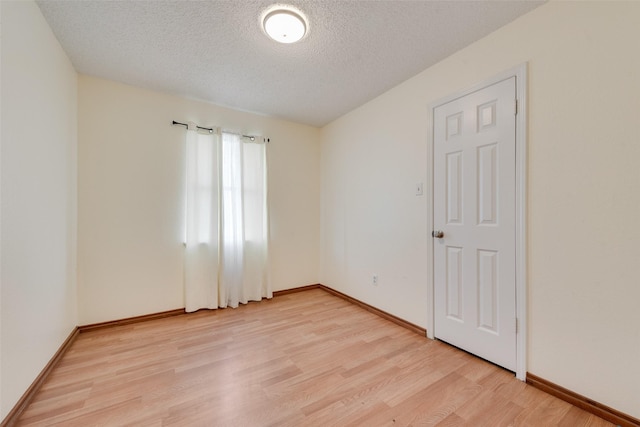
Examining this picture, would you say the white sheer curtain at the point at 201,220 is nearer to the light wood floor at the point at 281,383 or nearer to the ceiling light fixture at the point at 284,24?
the light wood floor at the point at 281,383

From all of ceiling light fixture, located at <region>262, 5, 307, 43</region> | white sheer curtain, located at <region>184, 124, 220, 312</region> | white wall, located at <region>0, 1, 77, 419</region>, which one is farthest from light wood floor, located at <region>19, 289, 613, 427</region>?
ceiling light fixture, located at <region>262, 5, 307, 43</region>

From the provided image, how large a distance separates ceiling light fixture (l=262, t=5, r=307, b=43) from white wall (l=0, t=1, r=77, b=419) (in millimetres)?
1424

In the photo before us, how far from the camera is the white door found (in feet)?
6.01

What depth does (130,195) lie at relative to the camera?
2.68m

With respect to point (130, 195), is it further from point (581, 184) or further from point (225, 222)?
point (581, 184)

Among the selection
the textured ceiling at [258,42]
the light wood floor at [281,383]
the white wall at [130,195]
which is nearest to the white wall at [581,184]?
the textured ceiling at [258,42]

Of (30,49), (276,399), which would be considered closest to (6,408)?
(276,399)

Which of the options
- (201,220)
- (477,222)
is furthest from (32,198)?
(477,222)

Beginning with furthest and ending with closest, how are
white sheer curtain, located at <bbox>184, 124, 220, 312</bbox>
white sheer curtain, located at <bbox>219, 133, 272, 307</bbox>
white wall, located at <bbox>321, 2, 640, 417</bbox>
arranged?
1. white sheer curtain, located at <bbox>219, 133, 272, 307</bbox>
2. white sheer curtain, located at <bbox>184, 124, 220, 312</bbox>
3. white wall, located at <bbox>321, 2, 640, 417</bbox>

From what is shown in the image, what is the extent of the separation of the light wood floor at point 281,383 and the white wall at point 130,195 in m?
0.39

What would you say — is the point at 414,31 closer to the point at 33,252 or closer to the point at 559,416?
the point at 559,416

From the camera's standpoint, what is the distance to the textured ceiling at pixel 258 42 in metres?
1.69

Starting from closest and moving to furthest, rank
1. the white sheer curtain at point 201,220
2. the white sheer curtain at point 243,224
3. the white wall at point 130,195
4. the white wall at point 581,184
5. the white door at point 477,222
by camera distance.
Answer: the white wall at point 581,184
the white door at point 477,222
the white wall at point 130,195
the white sheer curtain at point 201,220
the white sheer curtain at point 243,224

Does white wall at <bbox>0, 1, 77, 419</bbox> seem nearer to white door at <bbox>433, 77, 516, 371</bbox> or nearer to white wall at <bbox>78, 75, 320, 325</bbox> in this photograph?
white wall at <bbox>78, 75, 320, 325</bbox>
